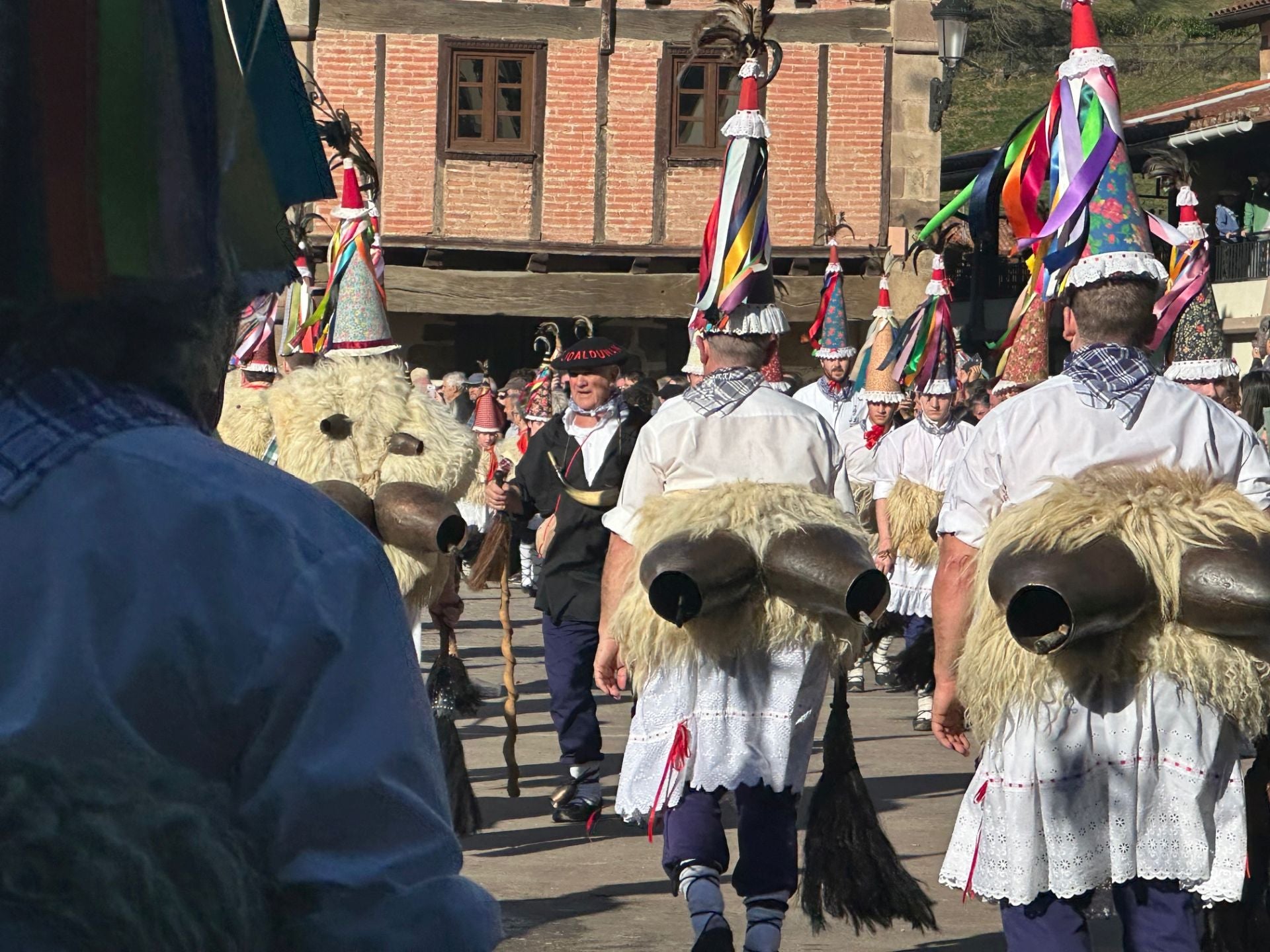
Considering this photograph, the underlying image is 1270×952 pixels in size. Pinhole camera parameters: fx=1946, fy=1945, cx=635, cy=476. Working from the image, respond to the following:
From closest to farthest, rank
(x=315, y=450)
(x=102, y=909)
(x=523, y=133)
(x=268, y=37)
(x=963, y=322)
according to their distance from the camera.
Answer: (x=102, y=909)
(x=268, y=37)
(x=315, y=450)
(x=523, y=133)
(x=963, y=322)

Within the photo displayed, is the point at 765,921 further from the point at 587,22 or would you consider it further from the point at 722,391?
the point at 587,22

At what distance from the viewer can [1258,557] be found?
4.18 meters

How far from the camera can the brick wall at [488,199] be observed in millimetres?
23641

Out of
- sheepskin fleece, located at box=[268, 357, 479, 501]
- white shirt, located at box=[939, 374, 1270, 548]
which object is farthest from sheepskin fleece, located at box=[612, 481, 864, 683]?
sheepskin fleece, located at box=[268, 357, 479, 501]

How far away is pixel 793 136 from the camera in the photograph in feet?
78.1

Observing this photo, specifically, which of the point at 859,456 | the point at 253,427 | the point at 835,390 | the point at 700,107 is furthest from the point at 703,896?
the point at 700,107

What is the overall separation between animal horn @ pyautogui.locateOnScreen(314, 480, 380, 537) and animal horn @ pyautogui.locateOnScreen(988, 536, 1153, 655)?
3218 mm

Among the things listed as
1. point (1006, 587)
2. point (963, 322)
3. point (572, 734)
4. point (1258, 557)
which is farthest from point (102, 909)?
point (963, 322)

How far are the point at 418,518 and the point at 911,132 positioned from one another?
60.0 feet

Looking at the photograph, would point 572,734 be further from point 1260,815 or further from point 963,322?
point 963,322

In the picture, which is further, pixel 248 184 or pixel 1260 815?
pixel 1260 815

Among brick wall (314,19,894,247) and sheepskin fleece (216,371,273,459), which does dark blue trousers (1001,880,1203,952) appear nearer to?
sheepskin fleece (216,371,273,459)

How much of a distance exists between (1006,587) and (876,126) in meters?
20.5

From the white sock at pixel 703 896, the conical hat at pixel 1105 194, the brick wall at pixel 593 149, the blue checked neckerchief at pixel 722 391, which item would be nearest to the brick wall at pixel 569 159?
the brick wall at pixel 593 149
